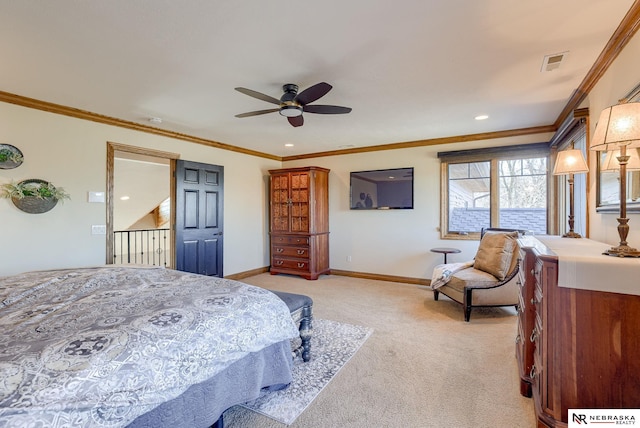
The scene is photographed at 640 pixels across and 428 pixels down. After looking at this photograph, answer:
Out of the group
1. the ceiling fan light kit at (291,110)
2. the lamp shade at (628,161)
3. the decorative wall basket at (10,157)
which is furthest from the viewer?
the decorative wall basket at (10,157)

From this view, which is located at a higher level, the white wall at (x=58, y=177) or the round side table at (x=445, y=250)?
the white wall at (x=58, y=177)

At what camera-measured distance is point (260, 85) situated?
2750mm

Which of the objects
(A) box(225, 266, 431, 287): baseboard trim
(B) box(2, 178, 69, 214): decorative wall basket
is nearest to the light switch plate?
(B) box(2, 178, 69, 214): decorative wall basket

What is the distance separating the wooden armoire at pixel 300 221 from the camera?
216 inches

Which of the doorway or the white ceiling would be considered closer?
the white ceiling

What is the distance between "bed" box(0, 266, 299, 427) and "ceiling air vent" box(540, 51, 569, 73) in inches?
108

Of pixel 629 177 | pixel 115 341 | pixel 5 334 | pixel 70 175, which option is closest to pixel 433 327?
pixel 629 177

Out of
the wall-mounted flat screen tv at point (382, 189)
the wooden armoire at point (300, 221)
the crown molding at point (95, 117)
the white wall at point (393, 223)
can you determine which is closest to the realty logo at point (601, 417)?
the white wall at point (393, 223)

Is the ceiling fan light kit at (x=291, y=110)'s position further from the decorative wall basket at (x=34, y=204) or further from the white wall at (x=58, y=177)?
the decorative wall basket at (x=34, y=204)

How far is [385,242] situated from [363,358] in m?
3.03

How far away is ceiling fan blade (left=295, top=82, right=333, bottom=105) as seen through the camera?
2357 mm

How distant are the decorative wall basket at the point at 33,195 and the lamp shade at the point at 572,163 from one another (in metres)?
4.94

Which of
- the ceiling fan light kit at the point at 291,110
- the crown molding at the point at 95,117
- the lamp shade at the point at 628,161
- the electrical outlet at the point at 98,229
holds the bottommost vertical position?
the electrical outlet at the point at 98,229

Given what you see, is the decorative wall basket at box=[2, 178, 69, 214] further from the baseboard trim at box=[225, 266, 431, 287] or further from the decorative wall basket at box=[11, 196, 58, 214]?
the baseboard trim at box=[225, 266, 431, 287]
